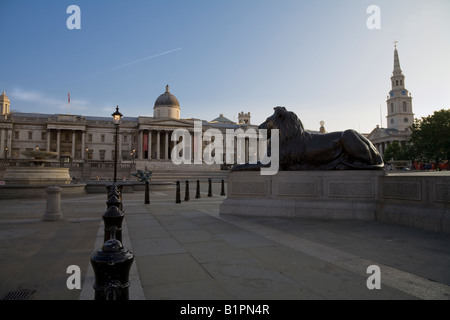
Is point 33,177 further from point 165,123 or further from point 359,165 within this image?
point 165,123

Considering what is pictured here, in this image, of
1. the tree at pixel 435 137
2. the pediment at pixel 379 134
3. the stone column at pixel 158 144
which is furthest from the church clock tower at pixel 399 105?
the stone column at pixel 158 144

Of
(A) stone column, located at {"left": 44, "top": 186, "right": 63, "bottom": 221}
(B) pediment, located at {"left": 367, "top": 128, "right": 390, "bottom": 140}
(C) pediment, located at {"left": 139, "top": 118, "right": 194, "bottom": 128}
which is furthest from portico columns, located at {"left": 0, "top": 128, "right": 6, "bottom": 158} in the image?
(B) pediment, located at {"left": 367, "top": 128, "right": 390, "bottom": 140}

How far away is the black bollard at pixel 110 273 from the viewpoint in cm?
206

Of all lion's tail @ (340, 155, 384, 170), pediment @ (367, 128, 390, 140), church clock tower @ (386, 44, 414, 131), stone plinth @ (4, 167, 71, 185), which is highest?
church clock tower @ (386, 44, 414, 131)

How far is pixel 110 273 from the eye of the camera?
208 centimetres

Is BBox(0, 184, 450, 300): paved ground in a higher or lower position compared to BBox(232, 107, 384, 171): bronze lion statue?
lower

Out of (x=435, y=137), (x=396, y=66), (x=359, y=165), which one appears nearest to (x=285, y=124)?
(x=359, y=165)

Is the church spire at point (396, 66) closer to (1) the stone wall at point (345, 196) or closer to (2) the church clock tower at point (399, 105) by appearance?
(2) the church clock tower at point (399, 105)

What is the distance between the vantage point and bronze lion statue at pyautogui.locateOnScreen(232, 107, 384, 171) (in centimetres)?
843

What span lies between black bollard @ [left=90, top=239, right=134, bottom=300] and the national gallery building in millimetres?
70214

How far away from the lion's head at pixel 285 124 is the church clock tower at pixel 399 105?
117725mm

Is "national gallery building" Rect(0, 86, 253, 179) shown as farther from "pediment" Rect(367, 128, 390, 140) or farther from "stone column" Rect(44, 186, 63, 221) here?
"stone column" Rect(44, 186, 63, 221)

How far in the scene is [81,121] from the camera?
262ft
